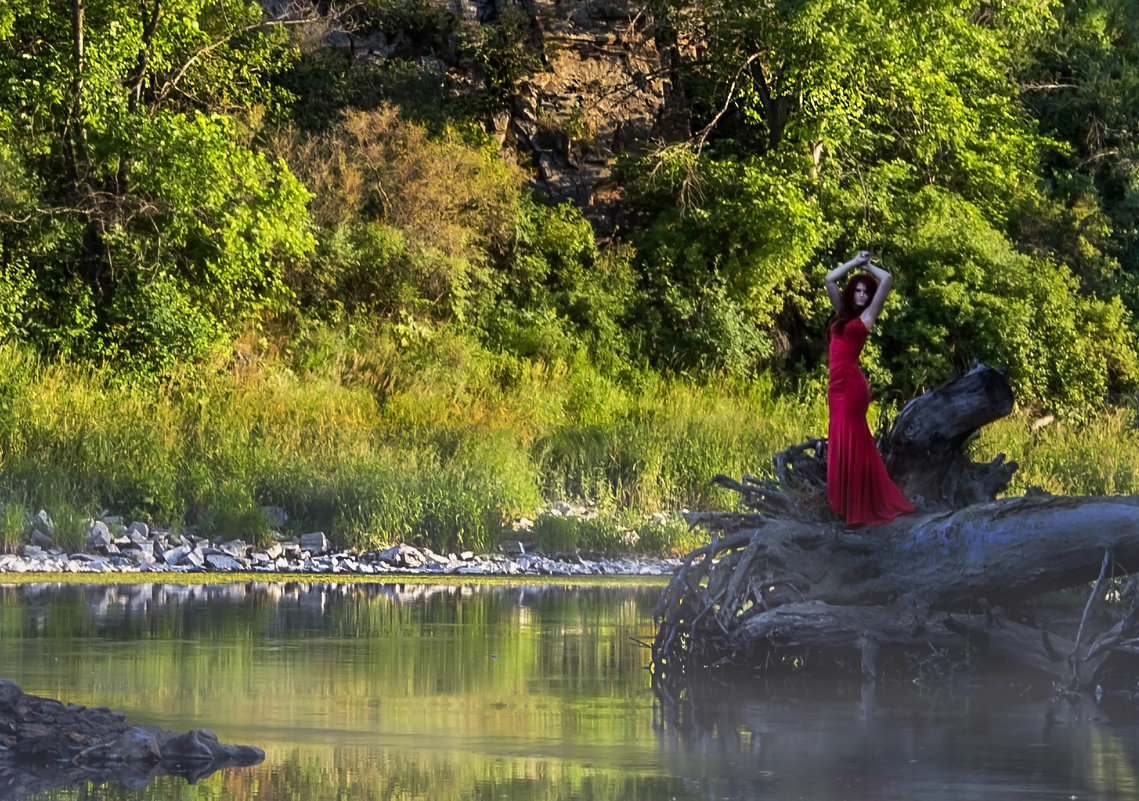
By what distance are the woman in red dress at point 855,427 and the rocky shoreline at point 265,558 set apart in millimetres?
8865

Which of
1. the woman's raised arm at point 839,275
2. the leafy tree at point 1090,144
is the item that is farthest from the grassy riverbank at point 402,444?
the woman's raised arm at point 839,275

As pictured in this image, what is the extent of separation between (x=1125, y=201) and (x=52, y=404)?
25220 mm

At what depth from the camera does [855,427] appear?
499 inches

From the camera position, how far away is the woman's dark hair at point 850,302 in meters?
13.0

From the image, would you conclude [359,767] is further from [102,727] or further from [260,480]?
[260,480]

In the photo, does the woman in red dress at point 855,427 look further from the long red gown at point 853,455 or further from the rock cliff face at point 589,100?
the rock cliff face at point 589,100

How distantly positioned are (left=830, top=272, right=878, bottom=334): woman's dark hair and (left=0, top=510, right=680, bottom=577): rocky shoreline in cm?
884

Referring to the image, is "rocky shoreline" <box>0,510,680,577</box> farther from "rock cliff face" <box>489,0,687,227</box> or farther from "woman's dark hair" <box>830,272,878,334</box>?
"rock cliff face" <box>489,0,687,227</box>

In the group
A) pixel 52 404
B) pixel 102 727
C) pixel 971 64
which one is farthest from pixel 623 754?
pixel 971 64

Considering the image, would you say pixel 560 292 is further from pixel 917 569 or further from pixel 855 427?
pixel 917 569

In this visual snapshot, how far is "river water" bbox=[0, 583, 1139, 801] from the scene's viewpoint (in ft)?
27.5

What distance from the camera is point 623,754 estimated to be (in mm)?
9289

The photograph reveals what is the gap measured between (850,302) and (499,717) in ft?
13.4

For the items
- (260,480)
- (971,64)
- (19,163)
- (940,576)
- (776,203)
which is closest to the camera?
(940,576)
